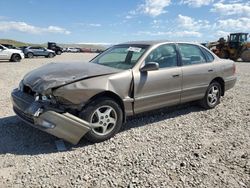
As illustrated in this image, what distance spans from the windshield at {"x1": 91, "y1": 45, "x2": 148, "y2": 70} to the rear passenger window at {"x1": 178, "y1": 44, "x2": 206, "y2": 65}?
3.15 ft

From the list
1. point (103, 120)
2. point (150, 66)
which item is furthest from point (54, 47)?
point (103, 120)

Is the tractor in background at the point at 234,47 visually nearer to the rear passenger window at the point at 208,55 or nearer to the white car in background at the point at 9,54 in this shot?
the white car in background at the point at 9,54

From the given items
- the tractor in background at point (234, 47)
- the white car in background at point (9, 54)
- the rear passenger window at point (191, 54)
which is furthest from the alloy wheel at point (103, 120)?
the tractor in background at point (234, 47)

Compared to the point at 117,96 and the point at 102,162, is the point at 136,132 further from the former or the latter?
the point at 102,162

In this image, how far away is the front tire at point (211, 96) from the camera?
607 cm

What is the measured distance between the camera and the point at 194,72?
5551 mm

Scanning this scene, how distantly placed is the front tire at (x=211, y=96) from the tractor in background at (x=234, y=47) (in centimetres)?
1897

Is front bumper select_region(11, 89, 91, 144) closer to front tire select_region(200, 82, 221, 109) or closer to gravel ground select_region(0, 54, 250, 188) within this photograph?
gravel ground select_region(0, 54, 250, 188)

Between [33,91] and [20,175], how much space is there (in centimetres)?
133

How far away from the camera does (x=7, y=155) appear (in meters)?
3.68

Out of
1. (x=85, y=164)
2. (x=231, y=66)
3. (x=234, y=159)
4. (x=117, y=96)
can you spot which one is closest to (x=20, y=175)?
(x=85, y=164)

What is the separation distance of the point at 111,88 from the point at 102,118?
19.7 inches

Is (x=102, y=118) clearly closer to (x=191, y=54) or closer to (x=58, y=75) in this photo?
(x=58, y=75)

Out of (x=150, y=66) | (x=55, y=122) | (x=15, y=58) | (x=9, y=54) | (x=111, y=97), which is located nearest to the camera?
(x=55, y=122)
